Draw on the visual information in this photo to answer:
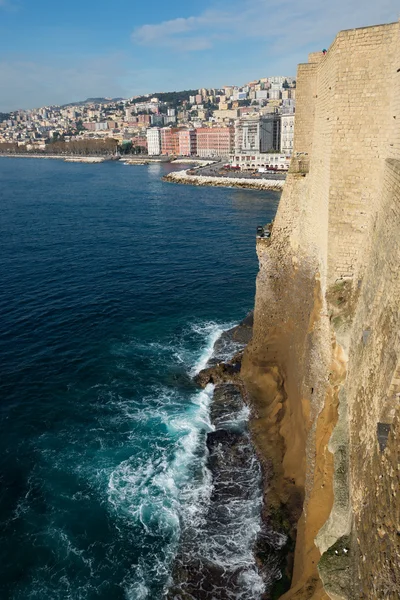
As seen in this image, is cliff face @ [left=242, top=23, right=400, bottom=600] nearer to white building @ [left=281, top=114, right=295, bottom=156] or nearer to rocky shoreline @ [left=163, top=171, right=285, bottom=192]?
rocky shoreline @ [left=163, top=171, right=285, bottom=192]

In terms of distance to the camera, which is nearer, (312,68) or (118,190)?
(312,68)

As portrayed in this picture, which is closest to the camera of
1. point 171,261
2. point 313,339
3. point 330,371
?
point 330,371

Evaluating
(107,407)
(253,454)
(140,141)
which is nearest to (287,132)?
(140,141)

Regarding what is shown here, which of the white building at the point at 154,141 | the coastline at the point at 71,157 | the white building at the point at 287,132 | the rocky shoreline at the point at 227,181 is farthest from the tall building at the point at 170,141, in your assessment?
the rocky shoreline at the point at 227,181

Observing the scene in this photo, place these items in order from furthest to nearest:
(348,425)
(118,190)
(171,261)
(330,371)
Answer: (118,190)
(171,261)
(330,371)
(348,425)

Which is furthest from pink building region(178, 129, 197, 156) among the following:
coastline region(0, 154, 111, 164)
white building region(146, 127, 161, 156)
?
coastline region(0, 154, 111, 164)

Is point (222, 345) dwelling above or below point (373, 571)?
below

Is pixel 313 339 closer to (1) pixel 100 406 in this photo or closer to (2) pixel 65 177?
(1) pixel 100 406

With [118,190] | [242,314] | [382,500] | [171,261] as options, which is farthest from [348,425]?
[118,190]

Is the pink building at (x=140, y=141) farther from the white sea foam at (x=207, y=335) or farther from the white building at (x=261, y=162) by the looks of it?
the white sea foam at (x=207, y=335)
